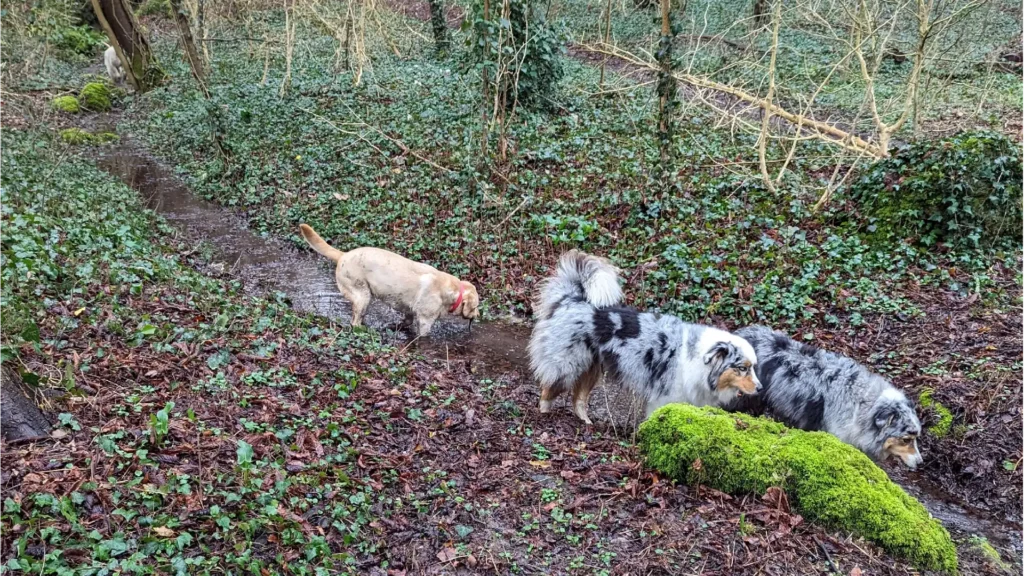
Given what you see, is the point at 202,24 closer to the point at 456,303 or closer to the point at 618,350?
the point at 456,303

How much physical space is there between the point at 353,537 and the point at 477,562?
877mm

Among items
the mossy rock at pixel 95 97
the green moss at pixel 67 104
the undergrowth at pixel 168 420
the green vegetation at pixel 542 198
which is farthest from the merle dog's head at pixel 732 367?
the mossy rock at pixel 95 97

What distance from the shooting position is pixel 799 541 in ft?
14.9

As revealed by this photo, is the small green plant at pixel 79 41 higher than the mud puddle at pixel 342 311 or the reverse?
higher

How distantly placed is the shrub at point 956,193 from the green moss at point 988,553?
18.9ft

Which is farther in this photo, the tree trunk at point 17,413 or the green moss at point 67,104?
the green moss at point 67,104

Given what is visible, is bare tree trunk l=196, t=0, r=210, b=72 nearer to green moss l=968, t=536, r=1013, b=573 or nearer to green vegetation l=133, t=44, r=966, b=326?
green vegetation l=133, t=44, r=966, b=326

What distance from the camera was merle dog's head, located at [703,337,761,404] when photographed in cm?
640

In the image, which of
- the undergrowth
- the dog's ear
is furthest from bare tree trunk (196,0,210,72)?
the dog's ear

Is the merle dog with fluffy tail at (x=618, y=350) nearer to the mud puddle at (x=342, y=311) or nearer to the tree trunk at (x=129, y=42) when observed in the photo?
the mud puddle at (x=342, y=311)

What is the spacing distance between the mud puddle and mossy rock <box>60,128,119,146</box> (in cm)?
158

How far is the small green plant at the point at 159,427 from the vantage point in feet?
15.0

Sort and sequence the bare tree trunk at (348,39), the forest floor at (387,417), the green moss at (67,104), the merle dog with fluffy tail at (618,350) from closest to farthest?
the forest floor at (387,417) → the merle dog with fluffy tail at (618,350) → the bare tree trunk at (348,39) → the green moss at (67,104)

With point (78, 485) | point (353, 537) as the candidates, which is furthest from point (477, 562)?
point (78, 485)
